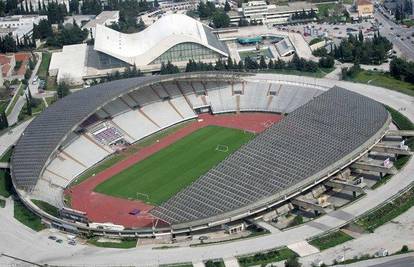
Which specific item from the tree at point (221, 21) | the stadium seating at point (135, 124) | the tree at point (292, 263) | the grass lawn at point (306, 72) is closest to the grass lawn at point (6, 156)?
the stadium seating at point (135, 124)

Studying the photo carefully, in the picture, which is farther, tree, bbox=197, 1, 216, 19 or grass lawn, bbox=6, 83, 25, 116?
tree, bbox=197, 1, 216, 19

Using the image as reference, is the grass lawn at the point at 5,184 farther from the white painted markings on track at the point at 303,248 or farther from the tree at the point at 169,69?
the tree at the point at 169,69

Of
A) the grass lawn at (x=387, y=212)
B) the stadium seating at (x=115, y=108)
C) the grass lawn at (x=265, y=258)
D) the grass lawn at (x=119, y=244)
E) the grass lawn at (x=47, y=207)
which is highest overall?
the grass lawn at (x=387, y=212)

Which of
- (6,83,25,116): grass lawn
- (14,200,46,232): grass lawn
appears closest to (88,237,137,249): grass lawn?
(14,200,46,232): grass lawn

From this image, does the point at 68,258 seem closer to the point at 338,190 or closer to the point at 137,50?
the point at 338,190

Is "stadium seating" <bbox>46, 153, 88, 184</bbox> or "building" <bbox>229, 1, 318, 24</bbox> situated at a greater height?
"stadium seating" <bbox>46, 153, 88, 184</bbox>

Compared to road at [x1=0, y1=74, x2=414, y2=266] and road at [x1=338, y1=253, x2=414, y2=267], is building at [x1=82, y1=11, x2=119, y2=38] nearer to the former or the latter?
road at [x1=0, y1=74, x2=414, y2=266]

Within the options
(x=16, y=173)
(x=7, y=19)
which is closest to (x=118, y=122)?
(x=16, y=173)

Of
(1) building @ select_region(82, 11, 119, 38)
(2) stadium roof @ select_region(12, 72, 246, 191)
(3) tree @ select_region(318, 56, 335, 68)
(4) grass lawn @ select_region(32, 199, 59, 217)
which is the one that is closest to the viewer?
(4) grass lawn @ select_region(32, 199, 59, 217)
